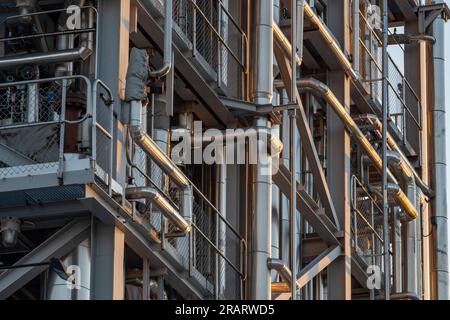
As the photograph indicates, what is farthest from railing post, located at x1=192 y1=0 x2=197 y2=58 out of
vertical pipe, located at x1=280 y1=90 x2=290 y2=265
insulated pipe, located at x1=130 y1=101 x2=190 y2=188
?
vertical pipe, located at x1=280 y1=90 x2=290 y2=265

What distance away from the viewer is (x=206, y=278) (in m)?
23.7

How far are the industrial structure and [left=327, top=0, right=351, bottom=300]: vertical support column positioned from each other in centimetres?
3

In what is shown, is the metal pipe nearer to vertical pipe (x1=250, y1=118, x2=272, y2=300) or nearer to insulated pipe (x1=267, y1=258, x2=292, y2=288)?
vertical pipe (x1=250, y1=118, x2=272, y2=300)

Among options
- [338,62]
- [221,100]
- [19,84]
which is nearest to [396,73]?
[338,62]

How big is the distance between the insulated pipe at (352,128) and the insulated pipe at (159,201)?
8.18m

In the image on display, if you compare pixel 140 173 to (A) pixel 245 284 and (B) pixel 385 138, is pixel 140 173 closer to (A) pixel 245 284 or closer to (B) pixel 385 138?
(A) pixel 245 284

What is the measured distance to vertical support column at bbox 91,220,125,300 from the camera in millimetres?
19250

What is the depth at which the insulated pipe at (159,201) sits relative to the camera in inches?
774

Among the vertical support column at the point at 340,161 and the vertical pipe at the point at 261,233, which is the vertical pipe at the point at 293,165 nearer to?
the vertical pipe at the point at 261,233

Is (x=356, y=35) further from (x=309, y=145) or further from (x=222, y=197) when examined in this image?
(x=222, y=197)

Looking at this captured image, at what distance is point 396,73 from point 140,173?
15739mm

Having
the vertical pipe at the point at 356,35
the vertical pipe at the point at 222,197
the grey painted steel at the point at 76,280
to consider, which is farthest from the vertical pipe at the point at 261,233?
the vertical pipe at the point at 356,35

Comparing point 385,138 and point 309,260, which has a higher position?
point 385,138
